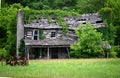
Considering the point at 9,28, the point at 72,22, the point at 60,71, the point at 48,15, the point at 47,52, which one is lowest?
the point at 47,52

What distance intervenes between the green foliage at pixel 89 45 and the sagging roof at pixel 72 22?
4.50 metres

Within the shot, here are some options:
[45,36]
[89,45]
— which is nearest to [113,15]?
[89,45]

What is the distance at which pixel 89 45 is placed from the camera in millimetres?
50906

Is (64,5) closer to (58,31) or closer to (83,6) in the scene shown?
(83,6)

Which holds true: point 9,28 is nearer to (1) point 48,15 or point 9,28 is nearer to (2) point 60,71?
(1) point 48,15

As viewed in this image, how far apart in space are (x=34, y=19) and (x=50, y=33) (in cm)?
298

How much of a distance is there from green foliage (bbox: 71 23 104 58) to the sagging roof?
450 cm

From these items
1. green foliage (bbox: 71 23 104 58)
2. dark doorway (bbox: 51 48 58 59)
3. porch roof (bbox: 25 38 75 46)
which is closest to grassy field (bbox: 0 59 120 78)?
green foliage (bbox: 71 23 104 58)

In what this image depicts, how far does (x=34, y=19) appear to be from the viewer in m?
55.8

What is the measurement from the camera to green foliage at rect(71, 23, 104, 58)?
51000mm

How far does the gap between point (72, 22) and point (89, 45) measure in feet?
22.8

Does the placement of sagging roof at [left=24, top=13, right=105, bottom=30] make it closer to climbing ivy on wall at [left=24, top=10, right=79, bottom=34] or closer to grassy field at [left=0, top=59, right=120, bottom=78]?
climbing ivy on wall at [left=24, top=10, right=79, bottom=34]

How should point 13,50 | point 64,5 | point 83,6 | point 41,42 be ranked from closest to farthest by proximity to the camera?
point 41,42
point 13,50
point 83,6
point 64,5

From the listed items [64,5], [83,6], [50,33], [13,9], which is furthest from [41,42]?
Result: [64,5]
